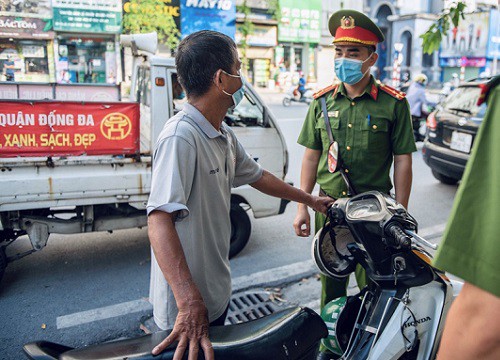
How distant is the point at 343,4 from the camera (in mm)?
26641

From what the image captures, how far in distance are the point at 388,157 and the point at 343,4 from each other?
26.4 meters

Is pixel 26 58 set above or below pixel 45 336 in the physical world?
above

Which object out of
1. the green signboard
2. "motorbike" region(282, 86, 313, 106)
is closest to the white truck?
"motorbike" region(282, 86, 313, 106)

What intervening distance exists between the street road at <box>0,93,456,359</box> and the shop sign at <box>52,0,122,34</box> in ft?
40.7

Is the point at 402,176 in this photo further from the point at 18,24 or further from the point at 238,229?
the point at 18,24

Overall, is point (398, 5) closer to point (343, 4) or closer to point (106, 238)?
point (343, 4)

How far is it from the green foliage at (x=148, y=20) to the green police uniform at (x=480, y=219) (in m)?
13.4

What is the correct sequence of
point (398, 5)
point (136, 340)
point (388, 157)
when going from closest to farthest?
point (136, 340) → point (388, 157) → point (398, 5)

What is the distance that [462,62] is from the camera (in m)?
33.5

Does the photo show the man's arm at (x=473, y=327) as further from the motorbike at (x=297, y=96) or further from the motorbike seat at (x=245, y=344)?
the motorbike at (x=297, y=96)

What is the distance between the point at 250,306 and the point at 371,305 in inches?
72.1

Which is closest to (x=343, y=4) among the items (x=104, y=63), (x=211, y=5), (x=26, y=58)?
(x=211, y=5)

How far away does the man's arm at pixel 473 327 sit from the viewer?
0.78 meters

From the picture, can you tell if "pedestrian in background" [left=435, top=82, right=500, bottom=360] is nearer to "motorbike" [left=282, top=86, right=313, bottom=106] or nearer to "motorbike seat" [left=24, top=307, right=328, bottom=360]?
"motorbike seat" [left=24, top=307, right=328, bottom=360]
